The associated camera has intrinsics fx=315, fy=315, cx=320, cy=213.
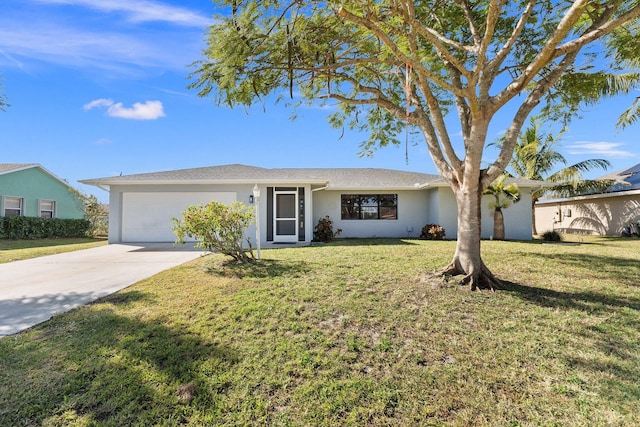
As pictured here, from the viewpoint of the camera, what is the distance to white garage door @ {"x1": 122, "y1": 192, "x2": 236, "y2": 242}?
1397 centimetres

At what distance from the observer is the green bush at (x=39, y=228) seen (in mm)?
17094

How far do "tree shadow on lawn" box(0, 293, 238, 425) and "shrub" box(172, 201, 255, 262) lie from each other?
9.96ft

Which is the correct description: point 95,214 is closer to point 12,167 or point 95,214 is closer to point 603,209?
point 12,167

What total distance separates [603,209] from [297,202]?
18997mm

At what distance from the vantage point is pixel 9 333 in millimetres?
4066

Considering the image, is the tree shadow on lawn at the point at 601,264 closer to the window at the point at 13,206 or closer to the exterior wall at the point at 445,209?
the exterior wall at the point at 445,209

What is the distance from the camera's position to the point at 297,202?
45.0 ft

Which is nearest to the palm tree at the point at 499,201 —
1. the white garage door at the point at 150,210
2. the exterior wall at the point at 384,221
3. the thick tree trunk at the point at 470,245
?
the exterior wall at the point at 384,221

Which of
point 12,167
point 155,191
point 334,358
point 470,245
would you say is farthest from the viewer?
point 12,167

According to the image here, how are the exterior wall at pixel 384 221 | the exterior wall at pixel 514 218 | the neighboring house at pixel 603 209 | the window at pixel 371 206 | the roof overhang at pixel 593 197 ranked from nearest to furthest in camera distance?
the exterior wall at pixel 384 221 < the exterior wall at pixel 514 218 < the window at pixel 371 206 < the roof overhang at pixel 593 197 < the neighboring house at pixel 603 209

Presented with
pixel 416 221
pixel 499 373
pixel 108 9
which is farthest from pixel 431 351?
pixel 416 221

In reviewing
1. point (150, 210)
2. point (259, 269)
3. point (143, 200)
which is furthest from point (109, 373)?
A: point (143, 200)

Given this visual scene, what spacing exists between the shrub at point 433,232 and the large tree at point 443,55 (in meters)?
7.06

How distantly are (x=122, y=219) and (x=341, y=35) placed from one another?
1241cm
